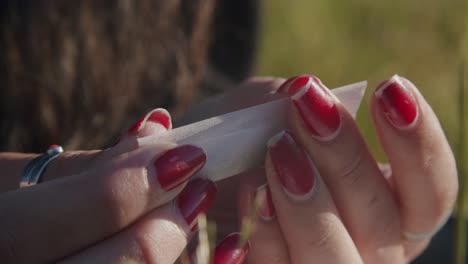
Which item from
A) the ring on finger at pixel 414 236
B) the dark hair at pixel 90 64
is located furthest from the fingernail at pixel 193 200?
the dark hair at pixel 90 64

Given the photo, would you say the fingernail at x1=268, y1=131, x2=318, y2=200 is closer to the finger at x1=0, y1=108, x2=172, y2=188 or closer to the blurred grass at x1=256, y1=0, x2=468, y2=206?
the finger at x1=0, y1=108, x2=172, y2=188

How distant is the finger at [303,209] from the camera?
0.49m

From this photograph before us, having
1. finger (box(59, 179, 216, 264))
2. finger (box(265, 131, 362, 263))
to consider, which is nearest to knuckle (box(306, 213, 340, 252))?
finger (box(265, 131, 362, 263))

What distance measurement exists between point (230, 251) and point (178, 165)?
0.35ft

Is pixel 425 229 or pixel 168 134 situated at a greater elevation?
pixel 168 134

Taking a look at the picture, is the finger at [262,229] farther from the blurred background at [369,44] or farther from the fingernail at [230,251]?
the blurred background at [369,44]

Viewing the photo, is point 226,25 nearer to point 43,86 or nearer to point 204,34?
point 204,34

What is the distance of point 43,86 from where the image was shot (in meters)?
0.97

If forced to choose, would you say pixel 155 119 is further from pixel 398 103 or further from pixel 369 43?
pixel 369 43

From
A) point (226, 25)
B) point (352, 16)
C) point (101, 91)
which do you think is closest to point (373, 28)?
point (352, 16)

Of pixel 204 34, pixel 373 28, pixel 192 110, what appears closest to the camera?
pixel 192 110

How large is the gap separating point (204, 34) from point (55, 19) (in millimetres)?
247

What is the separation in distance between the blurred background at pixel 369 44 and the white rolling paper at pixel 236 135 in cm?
80

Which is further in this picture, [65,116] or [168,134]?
[65,116]
